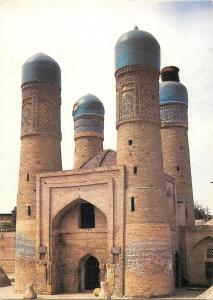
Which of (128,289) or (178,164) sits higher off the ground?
(178,164)

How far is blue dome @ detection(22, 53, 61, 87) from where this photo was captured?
27.1 metres

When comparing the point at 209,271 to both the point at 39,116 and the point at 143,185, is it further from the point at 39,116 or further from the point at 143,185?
the point at 39,116

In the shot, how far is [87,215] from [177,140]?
340 inches

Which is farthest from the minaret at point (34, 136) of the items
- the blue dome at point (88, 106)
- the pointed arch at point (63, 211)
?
the blue dome at point (88, 106)

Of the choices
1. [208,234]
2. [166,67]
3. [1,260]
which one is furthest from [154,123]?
[1,260]

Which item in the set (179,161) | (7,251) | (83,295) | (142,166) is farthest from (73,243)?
(7,251)

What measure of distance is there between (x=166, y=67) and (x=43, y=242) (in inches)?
570

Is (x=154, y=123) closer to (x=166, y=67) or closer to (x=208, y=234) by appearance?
(x=208, y=234)

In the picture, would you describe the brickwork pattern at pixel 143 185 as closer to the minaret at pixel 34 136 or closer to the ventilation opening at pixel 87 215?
the ventilation opening at pixel 87 215

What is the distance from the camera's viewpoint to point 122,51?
24.0 meters

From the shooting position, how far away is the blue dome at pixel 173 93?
31.0 m

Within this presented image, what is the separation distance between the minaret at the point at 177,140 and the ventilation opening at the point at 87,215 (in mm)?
6994

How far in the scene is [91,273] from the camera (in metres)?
24.8

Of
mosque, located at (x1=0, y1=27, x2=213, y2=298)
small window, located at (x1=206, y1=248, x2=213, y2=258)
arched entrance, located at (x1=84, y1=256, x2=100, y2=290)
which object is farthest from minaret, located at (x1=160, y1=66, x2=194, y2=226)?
arched entrance, located at (x1=84, y1=256, x2=100, y2=290)
